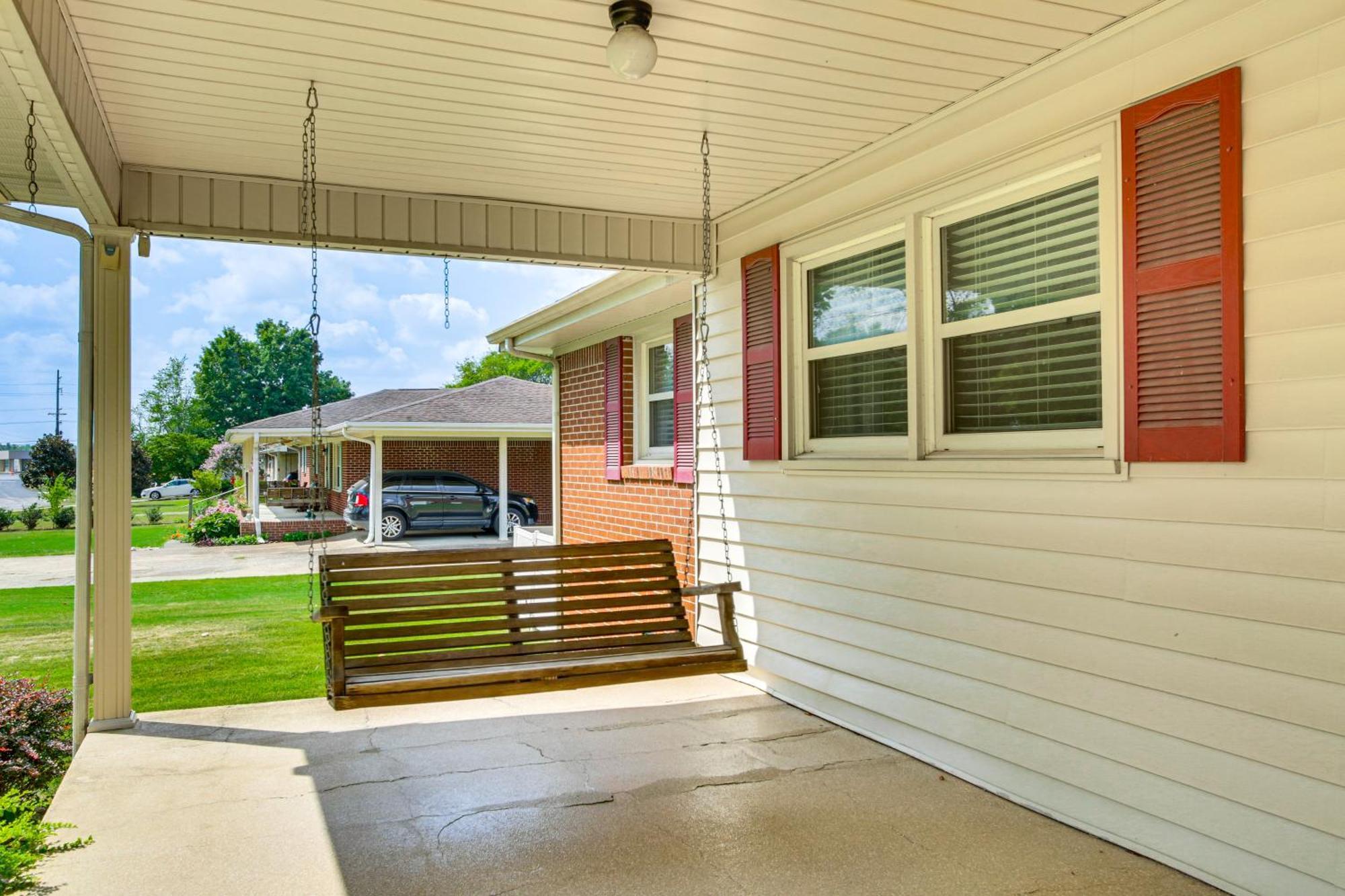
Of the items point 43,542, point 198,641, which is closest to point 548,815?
point 198,641

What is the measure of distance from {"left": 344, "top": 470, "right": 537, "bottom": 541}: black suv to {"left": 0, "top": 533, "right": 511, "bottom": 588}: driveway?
33cm

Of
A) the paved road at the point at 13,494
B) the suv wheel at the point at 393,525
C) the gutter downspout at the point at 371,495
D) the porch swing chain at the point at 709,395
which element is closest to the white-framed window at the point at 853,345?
the porch swing chain at the point at 709,395

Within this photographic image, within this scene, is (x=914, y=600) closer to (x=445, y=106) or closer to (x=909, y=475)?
(x=909, y=475)

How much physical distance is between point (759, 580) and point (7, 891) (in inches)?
141

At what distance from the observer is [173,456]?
4125 centimetres

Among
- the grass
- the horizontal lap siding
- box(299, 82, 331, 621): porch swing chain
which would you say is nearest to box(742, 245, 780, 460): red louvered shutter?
the horizontal lap siding

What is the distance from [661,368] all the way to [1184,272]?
16.6ft

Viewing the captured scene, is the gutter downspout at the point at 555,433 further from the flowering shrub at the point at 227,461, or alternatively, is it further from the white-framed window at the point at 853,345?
the flowering shrub at the point at 227,461

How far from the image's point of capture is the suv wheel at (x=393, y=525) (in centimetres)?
1826

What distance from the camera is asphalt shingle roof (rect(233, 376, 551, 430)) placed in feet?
58.7

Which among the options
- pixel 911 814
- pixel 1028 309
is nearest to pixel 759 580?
pixel 911 814

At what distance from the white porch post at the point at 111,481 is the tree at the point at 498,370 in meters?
39.6

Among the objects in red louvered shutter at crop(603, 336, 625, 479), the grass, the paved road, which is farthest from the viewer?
the paved road

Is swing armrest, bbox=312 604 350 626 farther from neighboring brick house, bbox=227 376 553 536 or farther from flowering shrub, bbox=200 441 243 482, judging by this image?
flowering shrub, bbox=200 441 243 482
